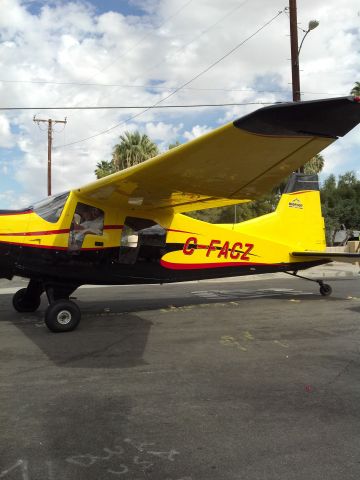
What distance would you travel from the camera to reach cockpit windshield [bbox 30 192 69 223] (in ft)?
25.2

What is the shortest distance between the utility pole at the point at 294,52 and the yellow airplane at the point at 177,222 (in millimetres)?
8574

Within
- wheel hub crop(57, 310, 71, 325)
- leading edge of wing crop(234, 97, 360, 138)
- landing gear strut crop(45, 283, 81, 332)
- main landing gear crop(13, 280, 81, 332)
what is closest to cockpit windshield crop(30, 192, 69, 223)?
main landing gear crop(13, 280, 81, 332)

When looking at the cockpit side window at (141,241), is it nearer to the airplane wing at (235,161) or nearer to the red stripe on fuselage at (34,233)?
the airplane wing at (235,161)

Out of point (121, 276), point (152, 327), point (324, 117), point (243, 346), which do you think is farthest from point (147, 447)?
point (121, 276)

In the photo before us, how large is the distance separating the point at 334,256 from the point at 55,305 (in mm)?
6554

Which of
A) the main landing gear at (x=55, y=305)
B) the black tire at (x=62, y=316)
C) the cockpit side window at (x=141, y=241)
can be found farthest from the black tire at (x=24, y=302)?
the cockpit side window at (x=141, y=241)

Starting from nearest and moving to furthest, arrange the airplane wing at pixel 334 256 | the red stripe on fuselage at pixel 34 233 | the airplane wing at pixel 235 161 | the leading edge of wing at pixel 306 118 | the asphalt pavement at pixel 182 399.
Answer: the asphalt pavement at pixel 182 399 → the leading edge of wing at pixel 306 118 → the airplane wing at pixel 235 161 → the red stripe on fuselage at pixel 34 233 → the airplane wing at pixel 334 256

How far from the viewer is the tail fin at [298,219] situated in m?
10.7

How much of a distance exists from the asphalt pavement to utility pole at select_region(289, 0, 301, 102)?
12.2 metres

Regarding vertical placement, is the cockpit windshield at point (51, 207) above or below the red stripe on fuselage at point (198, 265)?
above

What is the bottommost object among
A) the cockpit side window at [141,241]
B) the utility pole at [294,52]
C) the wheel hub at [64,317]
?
the wheel hub at [64,317]

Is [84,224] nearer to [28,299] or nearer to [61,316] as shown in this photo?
[61,316]

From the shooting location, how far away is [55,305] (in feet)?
23.7

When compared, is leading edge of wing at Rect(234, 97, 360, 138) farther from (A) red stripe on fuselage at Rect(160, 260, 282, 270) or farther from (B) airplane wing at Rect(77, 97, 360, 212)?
(A) red stripe on fuselage at Rect(160, 260, 282, 270)
